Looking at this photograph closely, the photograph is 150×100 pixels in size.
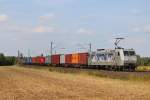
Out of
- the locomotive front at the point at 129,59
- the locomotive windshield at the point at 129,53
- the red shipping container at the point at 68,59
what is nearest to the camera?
the locomotive front at the point at 129,59

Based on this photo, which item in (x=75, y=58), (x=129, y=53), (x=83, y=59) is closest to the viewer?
(x=129, y=53)

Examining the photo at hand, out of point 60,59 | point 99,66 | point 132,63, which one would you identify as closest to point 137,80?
point 132,63

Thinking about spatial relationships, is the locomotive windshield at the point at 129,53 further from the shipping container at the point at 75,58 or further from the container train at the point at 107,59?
the shipping container at the point at 75,58

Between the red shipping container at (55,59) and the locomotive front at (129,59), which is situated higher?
the red shipping container at (55,59)

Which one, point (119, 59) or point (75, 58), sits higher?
point (75, 58)

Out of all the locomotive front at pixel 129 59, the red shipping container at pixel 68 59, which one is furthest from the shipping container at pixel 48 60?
the locomotive front at pixel 129 59

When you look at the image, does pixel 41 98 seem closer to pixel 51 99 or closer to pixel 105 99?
pixel 51 99

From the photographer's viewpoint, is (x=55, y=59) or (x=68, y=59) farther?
(x=55, y=59)

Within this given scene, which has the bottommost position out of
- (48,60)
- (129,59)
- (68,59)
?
(129,59)

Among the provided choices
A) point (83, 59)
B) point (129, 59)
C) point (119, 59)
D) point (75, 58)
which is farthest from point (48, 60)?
point (129, 59)

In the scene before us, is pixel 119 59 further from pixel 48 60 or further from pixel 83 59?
pixel 48 60

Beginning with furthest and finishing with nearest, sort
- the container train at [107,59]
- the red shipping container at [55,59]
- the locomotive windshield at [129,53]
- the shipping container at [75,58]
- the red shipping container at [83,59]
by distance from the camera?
the red shipping container at [55,59] → the shipping container at [75,58] → the red shipping container at [83,59] → the locomotive windshield at [129,53] → the container train at [107,59]

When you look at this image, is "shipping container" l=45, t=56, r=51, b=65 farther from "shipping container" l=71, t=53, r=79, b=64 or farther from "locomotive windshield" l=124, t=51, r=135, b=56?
"locomotive windshield" l=124, t=51, r=135, b=56

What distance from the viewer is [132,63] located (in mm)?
56688
